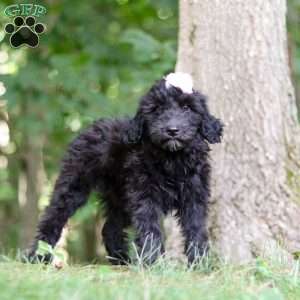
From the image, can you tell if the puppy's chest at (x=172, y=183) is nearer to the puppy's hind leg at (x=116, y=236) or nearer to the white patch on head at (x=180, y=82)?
the white patch on head at (x=180, y=82)

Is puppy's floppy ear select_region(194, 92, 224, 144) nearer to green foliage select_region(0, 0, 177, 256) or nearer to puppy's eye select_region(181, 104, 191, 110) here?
puppy's eye select_region(181, 104, 191, 110)

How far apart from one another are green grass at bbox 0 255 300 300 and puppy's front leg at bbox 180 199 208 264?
35 cm

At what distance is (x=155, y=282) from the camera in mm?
5512

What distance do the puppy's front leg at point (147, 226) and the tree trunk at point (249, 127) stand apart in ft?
3.96

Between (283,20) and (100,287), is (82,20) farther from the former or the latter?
(100,287)

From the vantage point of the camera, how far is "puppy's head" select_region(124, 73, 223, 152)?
6.47m

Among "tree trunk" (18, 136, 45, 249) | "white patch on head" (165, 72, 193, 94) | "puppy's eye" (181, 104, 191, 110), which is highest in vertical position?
"white patch on head" (165, 72, 193, 94)

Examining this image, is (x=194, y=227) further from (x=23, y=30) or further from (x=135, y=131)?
(x=23, y=30)

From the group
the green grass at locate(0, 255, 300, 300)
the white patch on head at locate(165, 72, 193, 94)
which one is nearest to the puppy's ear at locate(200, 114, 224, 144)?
the white patch on head at locate(165, 72, 193, 94)

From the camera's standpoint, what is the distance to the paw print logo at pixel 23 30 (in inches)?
349

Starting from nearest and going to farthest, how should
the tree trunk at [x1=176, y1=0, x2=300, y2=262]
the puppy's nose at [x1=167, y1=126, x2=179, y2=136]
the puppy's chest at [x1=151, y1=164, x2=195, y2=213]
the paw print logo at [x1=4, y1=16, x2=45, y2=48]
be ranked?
the puppy's nose at [x1=167, y1=126, x2=179, y2=136] < the puppy's chest at [x1=151, y1=164, x2=195, y2=213] < the tree trunk at [x1=176, y1=0, x2=300, y2=262] < the paw print logo at [x1=4, y1=16, x2=45, y2=48]

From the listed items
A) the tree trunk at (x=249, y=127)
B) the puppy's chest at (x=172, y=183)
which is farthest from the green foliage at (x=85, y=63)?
the puppy's chest at (x=172, y=183)

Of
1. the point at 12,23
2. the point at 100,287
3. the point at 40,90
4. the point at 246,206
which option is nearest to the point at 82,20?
the point at 40,90

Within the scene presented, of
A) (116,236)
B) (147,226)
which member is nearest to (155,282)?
(147,226)
